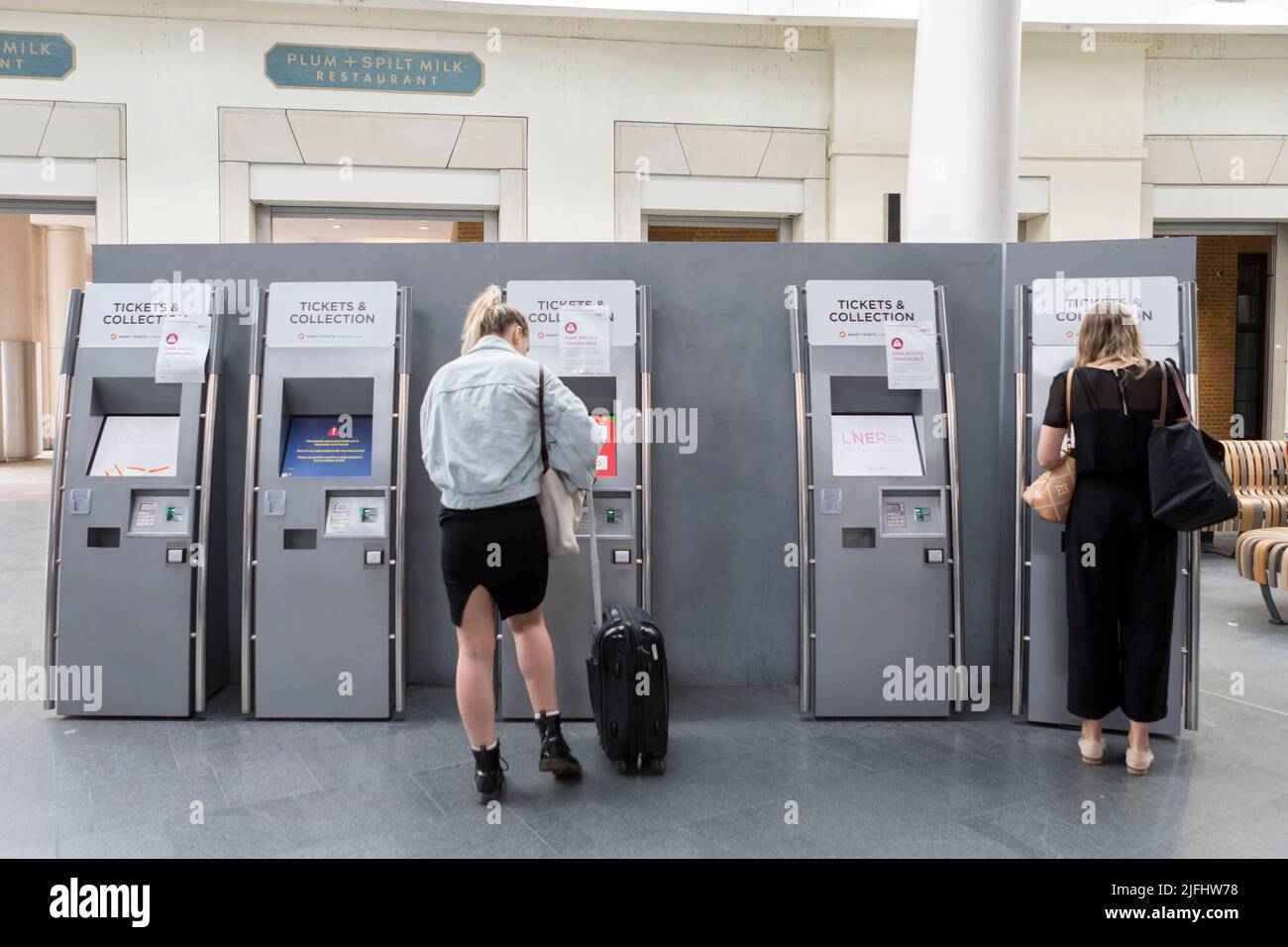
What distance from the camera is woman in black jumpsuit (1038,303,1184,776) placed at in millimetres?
3289

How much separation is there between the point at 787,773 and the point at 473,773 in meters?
1.15

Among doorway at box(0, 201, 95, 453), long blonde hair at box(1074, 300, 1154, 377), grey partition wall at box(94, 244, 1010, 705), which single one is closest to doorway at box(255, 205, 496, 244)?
grey partition wall at box(94, 244, 1010, 705)

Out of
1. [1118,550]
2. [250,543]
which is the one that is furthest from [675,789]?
[250,543]

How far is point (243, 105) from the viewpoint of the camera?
7641 mm

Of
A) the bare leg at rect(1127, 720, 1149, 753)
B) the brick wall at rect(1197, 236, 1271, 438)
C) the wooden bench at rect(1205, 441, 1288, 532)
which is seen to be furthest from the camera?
the brick wall at rect(1197, 236, 1271, 438)

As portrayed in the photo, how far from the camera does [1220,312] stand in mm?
10188

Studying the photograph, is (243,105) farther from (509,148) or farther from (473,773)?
(473,773)

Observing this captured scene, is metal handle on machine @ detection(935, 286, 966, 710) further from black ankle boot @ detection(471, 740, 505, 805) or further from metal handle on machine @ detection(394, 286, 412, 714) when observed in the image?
metal handle on machine @ detection(394, 286, 412, 714)

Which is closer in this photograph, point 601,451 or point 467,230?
point 601,451

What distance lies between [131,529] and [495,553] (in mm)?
1857

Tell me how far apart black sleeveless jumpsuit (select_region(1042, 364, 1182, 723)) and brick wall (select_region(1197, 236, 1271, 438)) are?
7.75 meters

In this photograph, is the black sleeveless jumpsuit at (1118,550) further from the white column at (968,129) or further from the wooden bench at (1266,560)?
the wooden bench at (1266,560)

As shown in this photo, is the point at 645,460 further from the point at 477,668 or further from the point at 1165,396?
the point at 1165,396
